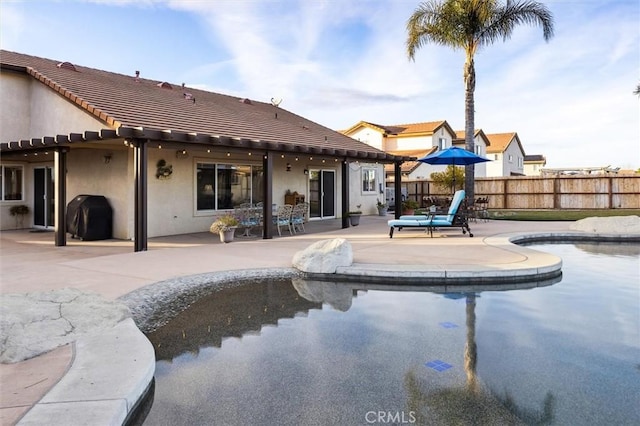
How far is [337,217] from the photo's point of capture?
20.2 meters

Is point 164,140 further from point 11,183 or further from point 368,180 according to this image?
point 368,180

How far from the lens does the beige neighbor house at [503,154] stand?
4331 centimetres

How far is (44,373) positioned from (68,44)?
15830 millimetres

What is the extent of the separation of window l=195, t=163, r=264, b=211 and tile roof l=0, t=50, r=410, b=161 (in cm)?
155

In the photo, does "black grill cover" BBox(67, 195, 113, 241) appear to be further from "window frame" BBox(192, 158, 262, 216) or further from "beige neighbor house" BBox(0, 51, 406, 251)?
"window frame" BBox(192, 158, 262, 216)

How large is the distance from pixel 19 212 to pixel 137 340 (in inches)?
546

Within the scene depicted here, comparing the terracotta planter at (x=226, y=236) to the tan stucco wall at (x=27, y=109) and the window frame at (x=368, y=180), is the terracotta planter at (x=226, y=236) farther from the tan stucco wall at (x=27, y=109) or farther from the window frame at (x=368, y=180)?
the window frame at (x=368, y=180)

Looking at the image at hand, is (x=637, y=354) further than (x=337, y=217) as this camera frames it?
No

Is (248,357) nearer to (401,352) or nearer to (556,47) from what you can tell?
(401,352)

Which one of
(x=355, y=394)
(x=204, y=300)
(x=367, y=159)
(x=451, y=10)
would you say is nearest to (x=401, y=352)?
(x=355, y=394)

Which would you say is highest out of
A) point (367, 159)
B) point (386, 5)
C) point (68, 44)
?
point (386, 5)

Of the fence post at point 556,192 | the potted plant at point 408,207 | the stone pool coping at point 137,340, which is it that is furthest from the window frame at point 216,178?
the fence post at point 556,192

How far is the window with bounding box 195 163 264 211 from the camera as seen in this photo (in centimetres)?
1437

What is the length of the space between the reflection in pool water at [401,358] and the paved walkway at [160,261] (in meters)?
0.88
